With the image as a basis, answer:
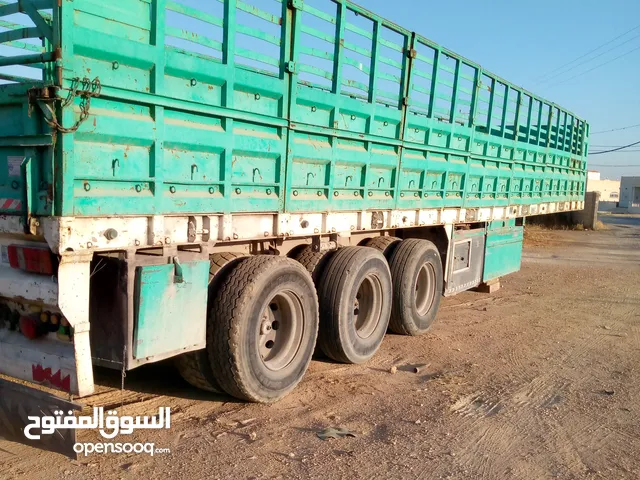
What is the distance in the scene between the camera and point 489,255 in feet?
28.6

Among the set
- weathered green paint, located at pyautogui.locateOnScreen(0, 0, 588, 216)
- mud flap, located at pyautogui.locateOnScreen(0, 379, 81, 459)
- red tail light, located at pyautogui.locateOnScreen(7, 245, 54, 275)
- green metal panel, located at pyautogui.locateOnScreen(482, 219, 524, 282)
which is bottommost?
mud flap, located at pyautogui.locateOnScreen(0, 379, 81, 459)

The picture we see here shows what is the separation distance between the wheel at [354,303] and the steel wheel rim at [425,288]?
3.53ft

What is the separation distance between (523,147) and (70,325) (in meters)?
7.96

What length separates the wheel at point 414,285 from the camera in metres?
6.38

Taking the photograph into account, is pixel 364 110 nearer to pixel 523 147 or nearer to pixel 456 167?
pixel 456 167

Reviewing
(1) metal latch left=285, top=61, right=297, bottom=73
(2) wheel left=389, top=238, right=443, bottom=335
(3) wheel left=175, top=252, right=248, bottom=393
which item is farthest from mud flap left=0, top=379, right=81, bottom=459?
(2) wheel left=389, top=238, right=443, bottom=335

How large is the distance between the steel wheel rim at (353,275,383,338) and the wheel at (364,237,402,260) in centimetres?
51

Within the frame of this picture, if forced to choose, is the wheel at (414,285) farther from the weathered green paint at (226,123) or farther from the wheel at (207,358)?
the wheel at (207,358)

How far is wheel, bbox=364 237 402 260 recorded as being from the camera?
20.4 feet

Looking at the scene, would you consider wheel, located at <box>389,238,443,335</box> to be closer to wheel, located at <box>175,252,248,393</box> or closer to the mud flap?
wheel, located at <box>175,252,248,393</box>

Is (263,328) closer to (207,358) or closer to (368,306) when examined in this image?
(207,358)

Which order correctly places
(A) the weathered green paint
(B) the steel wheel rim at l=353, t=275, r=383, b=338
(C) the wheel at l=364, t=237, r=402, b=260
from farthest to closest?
(C) the wheel at l=364, t=237, r=402, b=260, (B) the steel wheel rim at l=353, t=275, r=383, b=338, (A) the weathered green paint

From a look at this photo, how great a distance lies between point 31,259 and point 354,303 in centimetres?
297

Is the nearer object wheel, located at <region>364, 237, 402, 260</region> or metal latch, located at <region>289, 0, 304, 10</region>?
metal latch, located at <region>289, 0, 304, 10</region>
